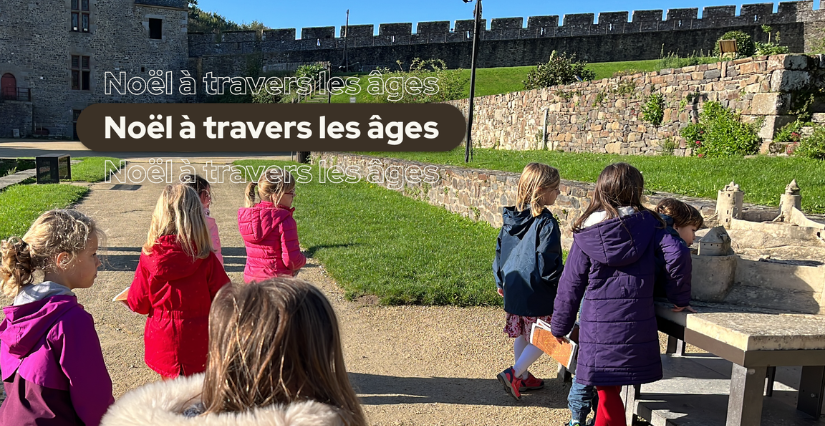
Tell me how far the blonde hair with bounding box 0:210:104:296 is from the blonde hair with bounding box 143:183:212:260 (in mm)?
563

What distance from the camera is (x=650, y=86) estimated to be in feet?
47.4

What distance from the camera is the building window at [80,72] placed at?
129 ft

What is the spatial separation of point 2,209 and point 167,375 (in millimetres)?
9337

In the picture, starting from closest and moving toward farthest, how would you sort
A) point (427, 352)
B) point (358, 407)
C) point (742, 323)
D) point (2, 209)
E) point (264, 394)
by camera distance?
point (264, 394) < point (358, 407) < point (742, 323) < point (427, 352) < point (2, 209)

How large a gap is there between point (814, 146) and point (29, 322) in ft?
36.1

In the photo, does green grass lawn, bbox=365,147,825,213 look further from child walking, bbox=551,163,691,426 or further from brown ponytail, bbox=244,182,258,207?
brown ponytail, bbox=244,182,258,207

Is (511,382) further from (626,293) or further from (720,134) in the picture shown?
(720,134)

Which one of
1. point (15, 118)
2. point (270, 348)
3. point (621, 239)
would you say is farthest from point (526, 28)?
point (270, 348)

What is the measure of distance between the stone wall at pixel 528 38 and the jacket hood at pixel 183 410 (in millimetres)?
37289

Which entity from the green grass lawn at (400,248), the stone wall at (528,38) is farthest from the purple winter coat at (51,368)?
the stone wall at (528,38)

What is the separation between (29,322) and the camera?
2213 mm

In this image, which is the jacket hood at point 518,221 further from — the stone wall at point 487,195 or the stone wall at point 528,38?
the stone wall at point 528,38

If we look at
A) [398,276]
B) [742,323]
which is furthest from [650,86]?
[742,323]

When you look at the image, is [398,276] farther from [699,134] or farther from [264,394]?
[699,134]
